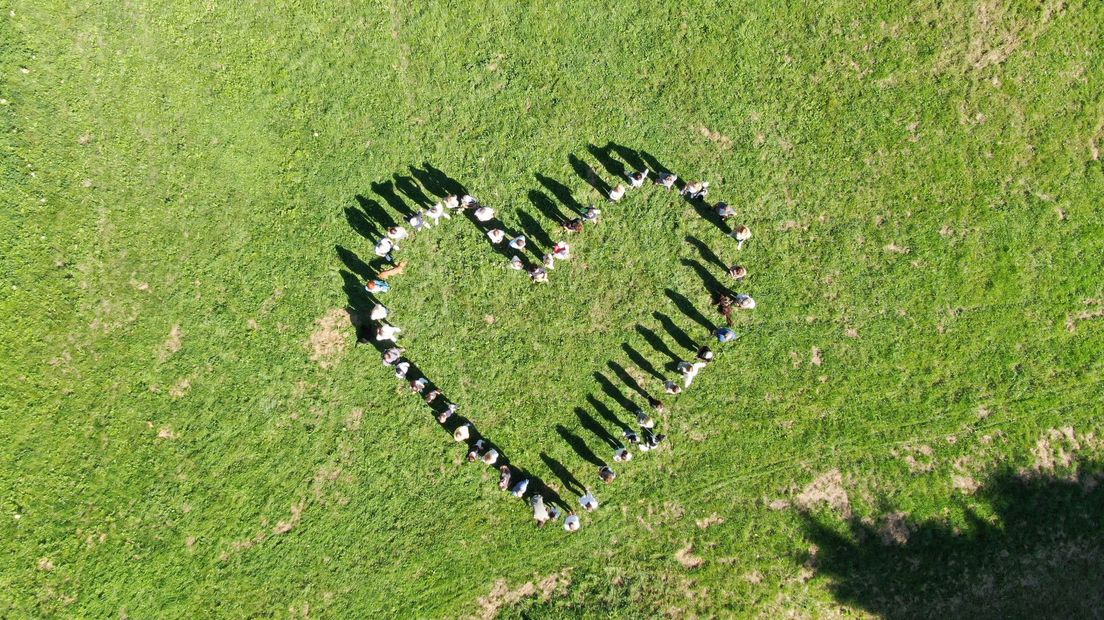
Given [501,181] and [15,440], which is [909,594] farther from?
[15,440]

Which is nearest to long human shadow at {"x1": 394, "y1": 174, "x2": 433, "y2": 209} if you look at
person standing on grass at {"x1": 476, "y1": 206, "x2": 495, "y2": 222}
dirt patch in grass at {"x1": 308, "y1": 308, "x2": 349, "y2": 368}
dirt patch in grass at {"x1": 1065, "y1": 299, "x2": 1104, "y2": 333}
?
person standing on grass at {"x1": 476, "y1": 206, "x2": 495, "y2": 222}

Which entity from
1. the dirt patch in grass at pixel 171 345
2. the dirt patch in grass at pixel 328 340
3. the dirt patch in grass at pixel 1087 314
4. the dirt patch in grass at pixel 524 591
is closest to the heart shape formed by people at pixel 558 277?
the dirt patch in grass at pixel 328 340

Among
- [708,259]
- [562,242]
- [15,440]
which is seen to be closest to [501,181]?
[562,242]

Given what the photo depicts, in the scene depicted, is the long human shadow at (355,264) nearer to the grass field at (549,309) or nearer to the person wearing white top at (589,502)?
the grass field at (549,309)

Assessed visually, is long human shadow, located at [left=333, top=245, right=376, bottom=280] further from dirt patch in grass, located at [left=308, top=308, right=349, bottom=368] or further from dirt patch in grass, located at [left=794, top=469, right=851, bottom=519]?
dirt patch in grass, located at [left=794, top=469, right=851, bottom=519]

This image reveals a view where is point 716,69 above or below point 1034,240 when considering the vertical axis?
below

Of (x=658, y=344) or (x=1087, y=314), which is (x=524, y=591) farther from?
(x=1087, y=314)
